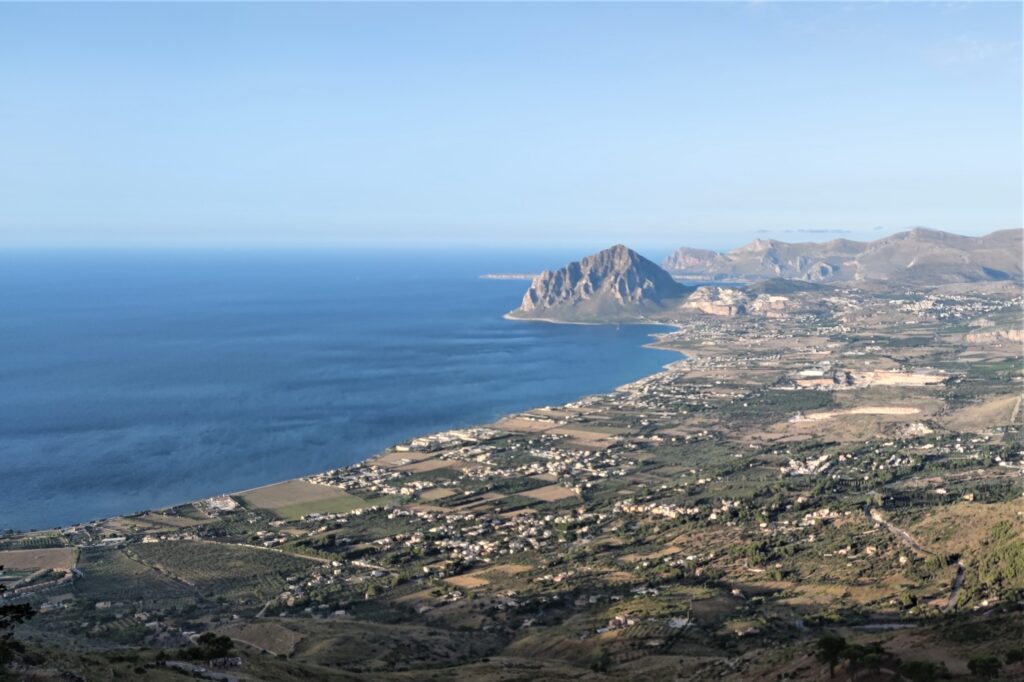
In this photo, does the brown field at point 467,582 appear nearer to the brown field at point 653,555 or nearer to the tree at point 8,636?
the brown field at point 653,555

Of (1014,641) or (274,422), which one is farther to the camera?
(274,422)

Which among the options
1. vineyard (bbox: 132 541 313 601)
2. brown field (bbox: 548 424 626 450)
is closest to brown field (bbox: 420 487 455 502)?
vineyard (bbox: 132 541 313 601)

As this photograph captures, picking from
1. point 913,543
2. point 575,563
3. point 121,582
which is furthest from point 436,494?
point 913,543

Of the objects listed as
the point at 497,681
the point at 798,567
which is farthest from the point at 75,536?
the point at 798,567

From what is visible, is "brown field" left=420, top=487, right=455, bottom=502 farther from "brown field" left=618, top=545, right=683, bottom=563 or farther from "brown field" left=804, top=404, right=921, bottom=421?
"brown field" left=804, top=404, right=921, bottom=421

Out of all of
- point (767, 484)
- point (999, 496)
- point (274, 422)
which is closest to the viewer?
point (999, 496)

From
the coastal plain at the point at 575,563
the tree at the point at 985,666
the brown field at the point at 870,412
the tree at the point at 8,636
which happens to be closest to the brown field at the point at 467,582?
the coastal plain at the point at 575,563

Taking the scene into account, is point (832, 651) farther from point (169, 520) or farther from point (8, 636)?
point (169, 520)

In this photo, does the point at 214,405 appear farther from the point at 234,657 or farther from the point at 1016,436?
the point at 1016,436
